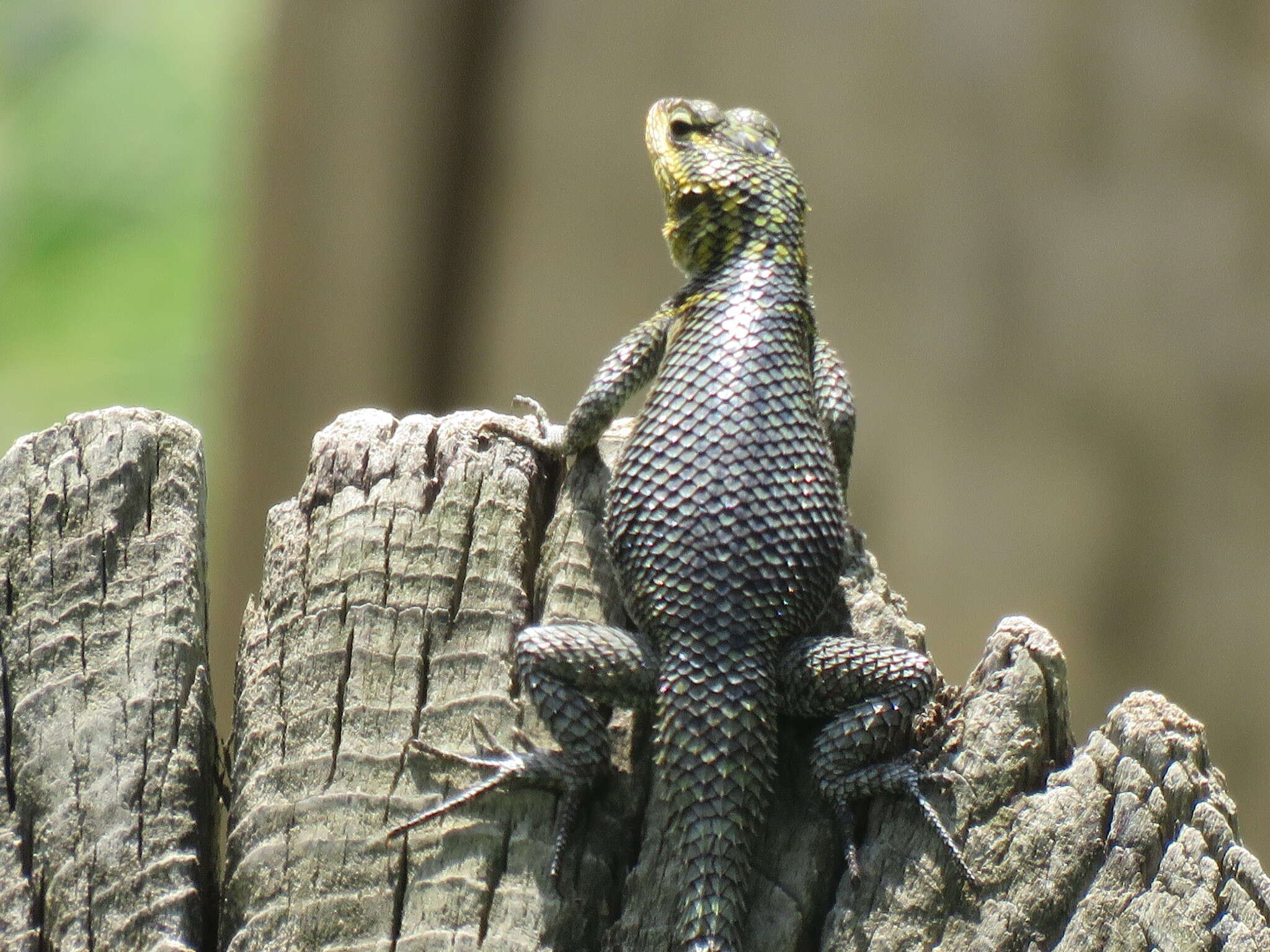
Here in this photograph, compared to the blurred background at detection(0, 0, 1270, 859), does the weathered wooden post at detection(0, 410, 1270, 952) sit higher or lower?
lower

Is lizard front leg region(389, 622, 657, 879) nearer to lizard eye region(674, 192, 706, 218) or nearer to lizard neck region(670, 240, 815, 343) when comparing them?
lizard neck region(670, 240, 815, 343)

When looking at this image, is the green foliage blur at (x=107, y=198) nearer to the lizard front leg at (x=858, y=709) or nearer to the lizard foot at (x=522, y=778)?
the lizard foot at (x=522, y=778)

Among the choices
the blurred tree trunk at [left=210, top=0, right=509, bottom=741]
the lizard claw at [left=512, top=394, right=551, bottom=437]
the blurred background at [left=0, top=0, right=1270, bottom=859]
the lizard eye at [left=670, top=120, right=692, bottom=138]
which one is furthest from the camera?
the blurred background at [left=0, top=0, right=1270, bottom=859]

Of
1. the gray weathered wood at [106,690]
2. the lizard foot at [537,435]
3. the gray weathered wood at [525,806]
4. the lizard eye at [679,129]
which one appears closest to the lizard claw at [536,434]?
the lizard foot at [537,435]

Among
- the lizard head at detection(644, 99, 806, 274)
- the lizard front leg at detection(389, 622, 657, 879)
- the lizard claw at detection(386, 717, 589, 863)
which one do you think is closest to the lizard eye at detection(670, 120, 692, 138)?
the lizard head at detection(644, 99, 806, 274)

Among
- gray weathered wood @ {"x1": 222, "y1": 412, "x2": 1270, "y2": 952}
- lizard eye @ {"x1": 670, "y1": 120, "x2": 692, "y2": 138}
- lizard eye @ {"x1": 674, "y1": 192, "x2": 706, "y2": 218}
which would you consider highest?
lizard eye @ {"x1": 670, "y1": 120, "x2": 692, "y2": 138}

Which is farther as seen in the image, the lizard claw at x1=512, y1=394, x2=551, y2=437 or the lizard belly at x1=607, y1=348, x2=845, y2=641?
the lizard claw at x1=512, y1=394, x2=551, y2=437

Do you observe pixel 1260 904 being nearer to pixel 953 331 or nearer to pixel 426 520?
pixel 426 520

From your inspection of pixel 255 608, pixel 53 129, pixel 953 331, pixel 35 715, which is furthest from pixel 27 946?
pixel 53 129
